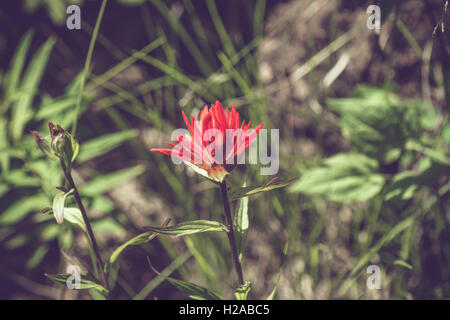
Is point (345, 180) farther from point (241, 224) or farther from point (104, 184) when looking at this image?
point (104, 184)

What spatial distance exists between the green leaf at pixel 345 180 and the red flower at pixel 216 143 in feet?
1.23

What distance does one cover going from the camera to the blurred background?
94 centimetres

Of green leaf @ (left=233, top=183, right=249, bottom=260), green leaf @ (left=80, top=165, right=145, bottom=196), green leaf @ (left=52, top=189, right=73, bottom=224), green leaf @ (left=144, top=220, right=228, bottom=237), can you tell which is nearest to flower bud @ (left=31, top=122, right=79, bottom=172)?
green leaf @ (left=52, top=189, right=73, bottom=224)

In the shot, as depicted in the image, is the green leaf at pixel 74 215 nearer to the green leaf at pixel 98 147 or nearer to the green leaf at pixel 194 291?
the green leaf at pixel 194 291

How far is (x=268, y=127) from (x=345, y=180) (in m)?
0.29

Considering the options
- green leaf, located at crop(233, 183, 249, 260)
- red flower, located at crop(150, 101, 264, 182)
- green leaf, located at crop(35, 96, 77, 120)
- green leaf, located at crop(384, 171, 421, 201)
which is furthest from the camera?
green leaf, located at crop(35, 96, 77, 120)

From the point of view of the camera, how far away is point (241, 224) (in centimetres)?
68

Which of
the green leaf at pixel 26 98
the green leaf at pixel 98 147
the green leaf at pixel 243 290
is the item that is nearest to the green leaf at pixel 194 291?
the green leaf at pixel 243 290

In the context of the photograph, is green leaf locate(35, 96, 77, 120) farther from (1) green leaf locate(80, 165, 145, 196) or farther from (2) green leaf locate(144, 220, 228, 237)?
(2) green leaf locate(144, 220, 228, 237)

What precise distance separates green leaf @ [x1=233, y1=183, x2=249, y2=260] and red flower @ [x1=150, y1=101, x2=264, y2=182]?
0.44ft

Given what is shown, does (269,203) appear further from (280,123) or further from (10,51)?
(10,51)
